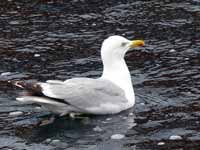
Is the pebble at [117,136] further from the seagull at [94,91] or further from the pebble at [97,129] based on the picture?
the seagull at [94,91]

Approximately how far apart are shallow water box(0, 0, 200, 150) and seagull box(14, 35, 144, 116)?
18 centimetres

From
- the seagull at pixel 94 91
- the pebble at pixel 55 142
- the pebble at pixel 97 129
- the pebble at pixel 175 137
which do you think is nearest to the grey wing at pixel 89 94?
the seagull at pixel 94 91

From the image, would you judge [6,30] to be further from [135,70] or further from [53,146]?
[53,146]

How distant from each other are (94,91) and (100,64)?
2492 mm

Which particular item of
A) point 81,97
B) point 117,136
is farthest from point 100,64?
point 117,136

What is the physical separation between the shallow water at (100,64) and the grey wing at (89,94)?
0.56ft

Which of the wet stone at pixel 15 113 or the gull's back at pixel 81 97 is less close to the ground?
the gull's back at pixel 81 97

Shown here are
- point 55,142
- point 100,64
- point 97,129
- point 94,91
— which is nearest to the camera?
point 55,142

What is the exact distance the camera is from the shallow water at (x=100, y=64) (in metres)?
10.1

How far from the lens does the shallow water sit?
33.1ft

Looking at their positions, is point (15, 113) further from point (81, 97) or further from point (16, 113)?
Result: point (81, 97)

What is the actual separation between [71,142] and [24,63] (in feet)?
11.7

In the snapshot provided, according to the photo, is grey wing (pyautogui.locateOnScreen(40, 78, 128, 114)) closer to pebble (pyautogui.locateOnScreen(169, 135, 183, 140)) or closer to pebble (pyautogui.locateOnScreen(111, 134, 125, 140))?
pebble (pyautogui.locateOnScreen(111, 134, 125, 140))

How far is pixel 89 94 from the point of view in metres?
10.7
